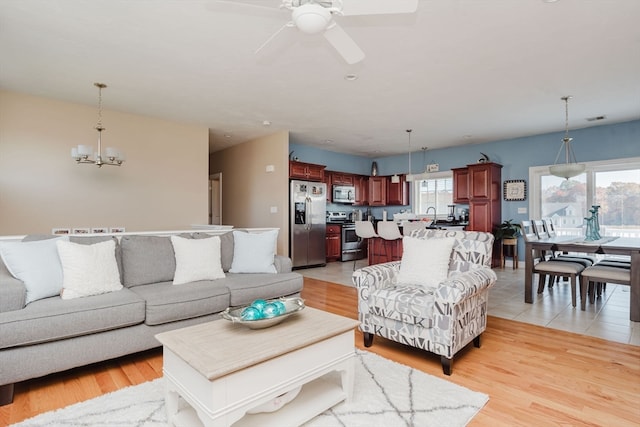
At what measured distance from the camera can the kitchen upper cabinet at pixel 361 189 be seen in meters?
8.62

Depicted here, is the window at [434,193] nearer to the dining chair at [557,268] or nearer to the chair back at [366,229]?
the chair back at [366,229]

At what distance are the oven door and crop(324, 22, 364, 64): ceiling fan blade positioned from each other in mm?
5418

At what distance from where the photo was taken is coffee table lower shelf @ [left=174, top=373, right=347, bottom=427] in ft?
5.41

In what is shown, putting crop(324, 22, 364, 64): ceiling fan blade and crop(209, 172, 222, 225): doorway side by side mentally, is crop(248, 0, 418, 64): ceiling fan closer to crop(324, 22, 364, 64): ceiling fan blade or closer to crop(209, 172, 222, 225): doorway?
crop(324, 22, 364, 64): ceiling fan blade

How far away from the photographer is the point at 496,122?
555 cm

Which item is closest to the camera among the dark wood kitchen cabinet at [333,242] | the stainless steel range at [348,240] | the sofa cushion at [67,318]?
the sofa cushion at [67,318]

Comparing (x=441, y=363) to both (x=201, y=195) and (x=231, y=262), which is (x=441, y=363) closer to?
(x=231, y=262)

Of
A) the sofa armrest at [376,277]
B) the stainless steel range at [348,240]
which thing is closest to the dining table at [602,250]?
the sofa armrest at [376,277]

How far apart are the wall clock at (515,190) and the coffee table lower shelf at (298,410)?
6.32 m

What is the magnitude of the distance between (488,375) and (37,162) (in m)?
5.59

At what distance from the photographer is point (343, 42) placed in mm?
2254

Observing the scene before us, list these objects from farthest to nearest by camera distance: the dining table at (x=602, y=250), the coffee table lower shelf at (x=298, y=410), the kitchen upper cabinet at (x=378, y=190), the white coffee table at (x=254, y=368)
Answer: the kitchen upper cabinet at (x=378, y=190)
the dining table at (x=602, y=250)
the coffee table lower shelf at (x=298, y=410)
the white coffee table at (x=254, y=368)

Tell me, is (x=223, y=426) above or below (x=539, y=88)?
below

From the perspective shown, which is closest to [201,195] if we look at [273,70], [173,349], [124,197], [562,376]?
[124,197]
